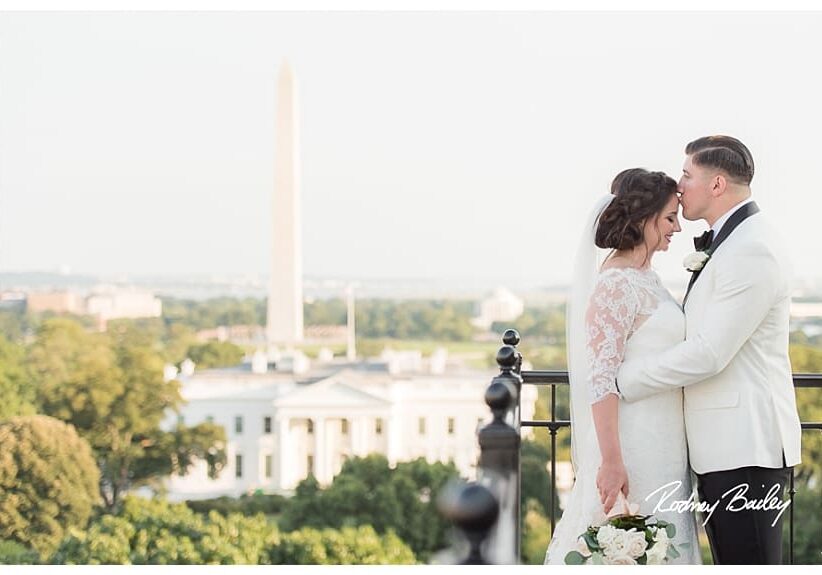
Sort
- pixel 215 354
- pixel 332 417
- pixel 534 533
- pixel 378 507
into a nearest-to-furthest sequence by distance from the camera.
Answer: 1. pixel 534 533
2. pixel 378 507
3. pixel 215 354
4. pixel 332 417

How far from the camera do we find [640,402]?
104 inches

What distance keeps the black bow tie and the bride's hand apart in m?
0.51

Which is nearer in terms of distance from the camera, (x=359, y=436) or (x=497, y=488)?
(x=497, y=488)

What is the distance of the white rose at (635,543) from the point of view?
2518 mm

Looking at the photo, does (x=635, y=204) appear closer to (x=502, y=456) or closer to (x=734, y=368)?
(x=734, y=368)

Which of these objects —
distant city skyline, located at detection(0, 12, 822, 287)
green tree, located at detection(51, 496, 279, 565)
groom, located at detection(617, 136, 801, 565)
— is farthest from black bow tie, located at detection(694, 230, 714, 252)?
distant city skyline, located at detection(0, 12, 822, 287)

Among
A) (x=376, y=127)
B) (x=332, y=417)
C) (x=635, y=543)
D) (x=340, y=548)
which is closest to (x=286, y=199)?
(x=376, y=127)

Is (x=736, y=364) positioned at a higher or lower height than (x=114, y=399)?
higher

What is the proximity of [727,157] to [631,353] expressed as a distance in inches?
18.5

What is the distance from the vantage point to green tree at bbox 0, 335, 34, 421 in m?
37.3

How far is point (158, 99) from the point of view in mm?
44781

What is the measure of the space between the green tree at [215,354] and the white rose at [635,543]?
43.1 m

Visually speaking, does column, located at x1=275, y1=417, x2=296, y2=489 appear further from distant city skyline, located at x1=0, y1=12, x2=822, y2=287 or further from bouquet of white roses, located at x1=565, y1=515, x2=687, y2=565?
bouquet of white roses, located at x1=565, y1=515, x2=687, y2=565

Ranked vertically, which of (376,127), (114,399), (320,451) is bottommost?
(320,451)
